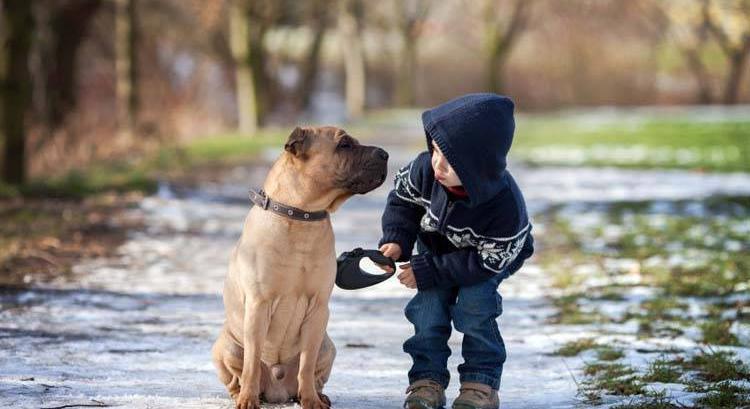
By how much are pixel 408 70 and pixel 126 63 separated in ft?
77.8

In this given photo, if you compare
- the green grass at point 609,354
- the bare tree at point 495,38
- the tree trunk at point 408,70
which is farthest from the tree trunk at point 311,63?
the green grass at point 609,354

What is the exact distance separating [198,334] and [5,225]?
5193 mm

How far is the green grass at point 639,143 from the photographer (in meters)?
19.5

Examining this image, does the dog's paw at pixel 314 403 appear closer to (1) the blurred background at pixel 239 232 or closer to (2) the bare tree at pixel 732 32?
(1) the blurred background at pixel 239 232

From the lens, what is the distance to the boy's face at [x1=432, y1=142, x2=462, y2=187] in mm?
4734

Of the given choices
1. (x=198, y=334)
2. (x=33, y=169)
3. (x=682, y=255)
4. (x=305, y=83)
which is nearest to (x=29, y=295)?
(x=198, y=334)

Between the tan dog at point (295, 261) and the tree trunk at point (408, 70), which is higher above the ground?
the tan dog at point (295, 261)

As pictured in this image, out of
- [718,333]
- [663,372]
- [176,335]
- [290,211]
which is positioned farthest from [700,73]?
[290,211]

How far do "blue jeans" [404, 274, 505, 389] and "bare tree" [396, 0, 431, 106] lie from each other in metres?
40.9

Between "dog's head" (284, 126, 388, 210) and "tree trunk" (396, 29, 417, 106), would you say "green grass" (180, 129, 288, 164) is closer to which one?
"dog's head" (284, 126, 388, 210)

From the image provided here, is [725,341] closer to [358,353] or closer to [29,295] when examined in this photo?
[358,353]

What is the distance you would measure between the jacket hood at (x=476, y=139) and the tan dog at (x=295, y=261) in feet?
0.99

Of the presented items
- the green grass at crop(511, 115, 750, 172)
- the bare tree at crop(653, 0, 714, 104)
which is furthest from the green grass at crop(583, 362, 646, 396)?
the bare tree at crop(653, 0, 714, 104)

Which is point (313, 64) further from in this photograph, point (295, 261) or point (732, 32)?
point (295, 261)
